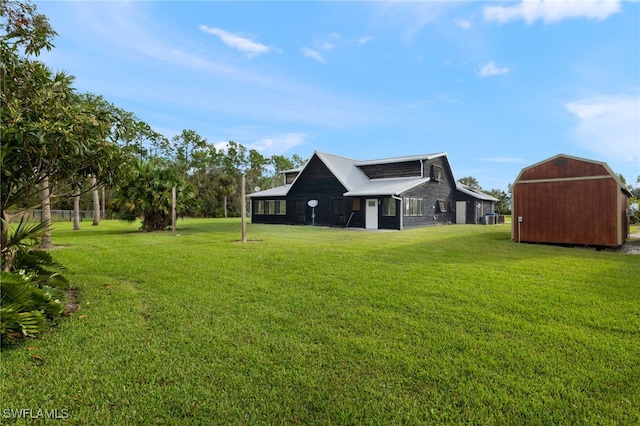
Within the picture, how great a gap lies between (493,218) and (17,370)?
1073 inches

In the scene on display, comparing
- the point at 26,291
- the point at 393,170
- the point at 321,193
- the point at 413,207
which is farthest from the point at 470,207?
the point at 26,291

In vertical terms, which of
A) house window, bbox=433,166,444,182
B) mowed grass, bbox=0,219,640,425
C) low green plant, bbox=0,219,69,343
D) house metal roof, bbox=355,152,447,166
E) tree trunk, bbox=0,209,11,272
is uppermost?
house metal roof, bbox=355,152,447,166

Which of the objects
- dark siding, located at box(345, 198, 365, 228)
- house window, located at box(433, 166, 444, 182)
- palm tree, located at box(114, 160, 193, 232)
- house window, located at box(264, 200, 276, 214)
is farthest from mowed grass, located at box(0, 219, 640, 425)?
house window, located at box(264, 200, 276, 214)

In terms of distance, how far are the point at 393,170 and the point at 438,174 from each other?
10.5 ft

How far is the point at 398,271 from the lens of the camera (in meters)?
6.53

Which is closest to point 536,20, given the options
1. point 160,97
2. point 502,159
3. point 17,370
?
point 17,370

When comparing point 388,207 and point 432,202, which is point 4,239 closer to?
point 388,207

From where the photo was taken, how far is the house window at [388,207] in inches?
731

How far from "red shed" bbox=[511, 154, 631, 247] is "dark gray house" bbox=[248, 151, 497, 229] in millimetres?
6833

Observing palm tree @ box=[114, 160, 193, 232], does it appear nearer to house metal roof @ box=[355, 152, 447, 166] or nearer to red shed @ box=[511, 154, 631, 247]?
house metal roof @ box=[355, 152, 447, 166]

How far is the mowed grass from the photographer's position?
237 centimetres

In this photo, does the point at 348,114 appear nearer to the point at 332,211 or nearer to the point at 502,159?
the point at 332,211

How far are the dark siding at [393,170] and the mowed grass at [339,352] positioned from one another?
52.7 feet

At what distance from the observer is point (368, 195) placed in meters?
18.9
